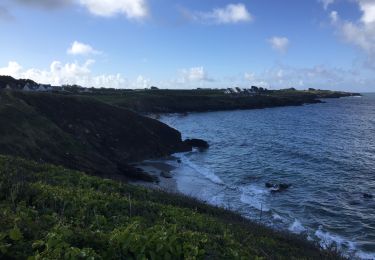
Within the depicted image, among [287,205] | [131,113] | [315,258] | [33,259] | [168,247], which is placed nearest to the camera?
[33,259]

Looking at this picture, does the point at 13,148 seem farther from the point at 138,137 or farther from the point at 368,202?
the point at 368,202

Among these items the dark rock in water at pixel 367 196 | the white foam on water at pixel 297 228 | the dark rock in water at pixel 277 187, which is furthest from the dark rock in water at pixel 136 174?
the dark rock in water at pixel 367 196

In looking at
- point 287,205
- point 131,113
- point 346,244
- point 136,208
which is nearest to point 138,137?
point 131,113

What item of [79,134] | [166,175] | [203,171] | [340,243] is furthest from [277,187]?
[79,134]

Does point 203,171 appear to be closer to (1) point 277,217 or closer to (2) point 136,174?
(2) point 136,174

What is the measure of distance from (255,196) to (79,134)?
22839 mm

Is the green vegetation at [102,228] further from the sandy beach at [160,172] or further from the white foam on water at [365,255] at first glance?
the sandy beach at [160,172]

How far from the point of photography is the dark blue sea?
29.5 m

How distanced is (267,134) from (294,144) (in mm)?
17431

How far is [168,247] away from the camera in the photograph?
9344 millimetres

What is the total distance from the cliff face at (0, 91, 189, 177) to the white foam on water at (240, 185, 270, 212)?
1199 centimetres

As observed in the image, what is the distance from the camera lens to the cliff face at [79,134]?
3875cm

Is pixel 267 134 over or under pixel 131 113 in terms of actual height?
under

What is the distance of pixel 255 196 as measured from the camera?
3825 cm
